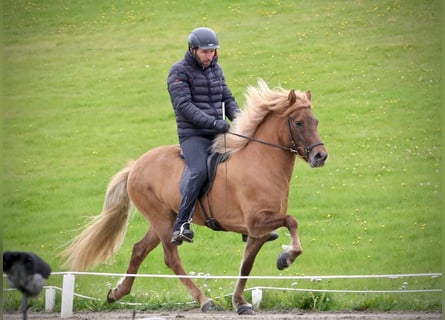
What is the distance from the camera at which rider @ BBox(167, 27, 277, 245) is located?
9.96 m

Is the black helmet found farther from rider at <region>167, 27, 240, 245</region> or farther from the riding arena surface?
the riding arena surface

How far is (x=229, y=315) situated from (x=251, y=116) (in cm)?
215

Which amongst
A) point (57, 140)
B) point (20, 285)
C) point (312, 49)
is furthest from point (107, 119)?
point (20, 285)

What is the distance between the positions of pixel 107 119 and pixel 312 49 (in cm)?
629

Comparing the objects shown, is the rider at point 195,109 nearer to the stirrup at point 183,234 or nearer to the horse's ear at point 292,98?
the stirrup at point 183,234

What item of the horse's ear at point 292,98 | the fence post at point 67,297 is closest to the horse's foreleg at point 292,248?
the horse's ear at point 292,98

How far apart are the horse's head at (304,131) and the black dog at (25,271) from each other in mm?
3428

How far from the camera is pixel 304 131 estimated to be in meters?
9.59

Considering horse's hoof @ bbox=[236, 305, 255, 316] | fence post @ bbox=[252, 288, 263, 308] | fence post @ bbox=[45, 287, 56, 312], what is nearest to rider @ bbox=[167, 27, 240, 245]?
horse's hoof @ bbox=[236, 305, 255, 316]

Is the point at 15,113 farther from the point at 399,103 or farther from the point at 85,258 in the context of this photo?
the point at 85,258

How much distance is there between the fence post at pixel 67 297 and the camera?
10.8 meters

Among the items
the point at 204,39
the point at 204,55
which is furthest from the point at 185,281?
the point at 204,39

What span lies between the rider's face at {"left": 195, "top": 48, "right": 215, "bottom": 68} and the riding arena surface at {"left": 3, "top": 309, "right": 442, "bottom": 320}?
2657 millimetres

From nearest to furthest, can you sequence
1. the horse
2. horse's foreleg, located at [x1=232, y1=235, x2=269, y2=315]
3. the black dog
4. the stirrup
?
1. the black dog
2. the horse
3. horse's foreleg, located at [x1=232, y1=235, x2=269, y2=315]
4. the stirrup
